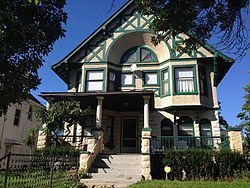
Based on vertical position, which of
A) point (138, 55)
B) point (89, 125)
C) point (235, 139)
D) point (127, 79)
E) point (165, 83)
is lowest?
point (235, 139)

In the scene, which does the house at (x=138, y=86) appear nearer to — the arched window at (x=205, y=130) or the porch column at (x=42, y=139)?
the arched window at (x=205, y=130)

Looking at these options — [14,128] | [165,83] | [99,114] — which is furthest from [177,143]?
[14,128]

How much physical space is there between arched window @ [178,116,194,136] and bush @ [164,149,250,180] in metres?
4.94

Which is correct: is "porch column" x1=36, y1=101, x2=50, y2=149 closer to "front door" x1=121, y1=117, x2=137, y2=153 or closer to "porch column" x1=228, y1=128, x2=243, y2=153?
"front door" x1=121, y1=117, x2=137, y2=153

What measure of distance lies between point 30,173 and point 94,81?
11366mm

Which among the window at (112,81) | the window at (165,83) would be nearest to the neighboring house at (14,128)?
the window at (112,81)

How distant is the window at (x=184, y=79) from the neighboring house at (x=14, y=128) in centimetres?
1430

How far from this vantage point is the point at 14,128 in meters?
26.7

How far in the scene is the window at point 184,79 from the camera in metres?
16.7

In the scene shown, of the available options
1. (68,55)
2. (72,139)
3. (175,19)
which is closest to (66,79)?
(68,55)

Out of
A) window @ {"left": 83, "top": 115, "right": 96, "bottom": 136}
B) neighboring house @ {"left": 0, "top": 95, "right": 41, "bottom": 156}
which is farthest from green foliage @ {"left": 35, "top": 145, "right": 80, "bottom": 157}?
neighboring house @ {"left": 0, "top": 95, "right": 41, "bottom": 156}

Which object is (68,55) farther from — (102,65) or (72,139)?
(72,139)

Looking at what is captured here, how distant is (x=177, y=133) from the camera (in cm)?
1633

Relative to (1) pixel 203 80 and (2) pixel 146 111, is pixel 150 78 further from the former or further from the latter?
(2) pixel 146 111
